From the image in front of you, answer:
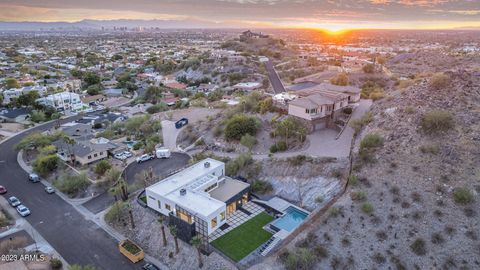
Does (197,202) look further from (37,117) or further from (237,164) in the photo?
(37,117)

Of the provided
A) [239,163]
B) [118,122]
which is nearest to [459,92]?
[239,163]

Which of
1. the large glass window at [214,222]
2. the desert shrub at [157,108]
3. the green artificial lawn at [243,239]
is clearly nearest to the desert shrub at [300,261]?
the green artificial lawn at [243,239]

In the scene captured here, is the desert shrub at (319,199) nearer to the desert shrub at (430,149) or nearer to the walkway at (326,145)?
the walkway at (326,145)

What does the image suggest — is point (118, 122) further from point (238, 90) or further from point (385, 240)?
point (385, 240)

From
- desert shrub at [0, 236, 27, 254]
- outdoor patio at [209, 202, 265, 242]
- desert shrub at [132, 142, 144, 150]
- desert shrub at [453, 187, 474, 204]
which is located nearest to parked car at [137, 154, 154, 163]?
desert shrub at [132, 142, 144, 150]

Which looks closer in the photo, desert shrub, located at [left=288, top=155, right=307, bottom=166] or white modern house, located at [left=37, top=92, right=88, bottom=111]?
desert shrub, located at [left=288, top=155, right=307, bottom=166]

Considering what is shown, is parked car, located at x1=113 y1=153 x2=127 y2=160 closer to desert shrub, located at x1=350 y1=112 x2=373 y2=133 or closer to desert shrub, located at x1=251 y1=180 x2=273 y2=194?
desert shrub, located at x1=251 y1=180 x2=273 y2=194
